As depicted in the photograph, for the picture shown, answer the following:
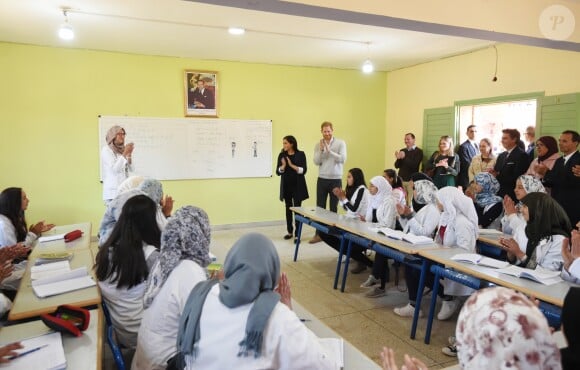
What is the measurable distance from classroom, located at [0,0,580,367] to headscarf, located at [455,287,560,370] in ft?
12.8

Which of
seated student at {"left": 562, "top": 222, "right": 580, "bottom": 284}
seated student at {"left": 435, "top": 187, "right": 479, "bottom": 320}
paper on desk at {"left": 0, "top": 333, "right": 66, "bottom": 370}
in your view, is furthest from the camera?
seated student at {"left": 435, "top": 187, "right": 479, "bottom": 320}

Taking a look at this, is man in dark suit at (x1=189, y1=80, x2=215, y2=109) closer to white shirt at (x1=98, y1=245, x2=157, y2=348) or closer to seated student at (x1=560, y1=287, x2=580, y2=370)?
white shirt at (x1=98, y1=245, x2=157, y2=348)

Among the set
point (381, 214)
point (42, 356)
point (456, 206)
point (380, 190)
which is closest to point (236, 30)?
point (380, 190)

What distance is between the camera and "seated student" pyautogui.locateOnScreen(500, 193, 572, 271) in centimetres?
263

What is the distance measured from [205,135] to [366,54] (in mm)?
2795

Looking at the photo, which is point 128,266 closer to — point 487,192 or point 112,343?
point 112,343

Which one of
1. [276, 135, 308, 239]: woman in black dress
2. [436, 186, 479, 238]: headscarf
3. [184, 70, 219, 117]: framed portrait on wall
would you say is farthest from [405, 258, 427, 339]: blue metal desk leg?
[184, 70, 219, 117]: framed portrait on wall

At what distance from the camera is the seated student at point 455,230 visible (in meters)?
3.30

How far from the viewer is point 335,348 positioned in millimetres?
1661

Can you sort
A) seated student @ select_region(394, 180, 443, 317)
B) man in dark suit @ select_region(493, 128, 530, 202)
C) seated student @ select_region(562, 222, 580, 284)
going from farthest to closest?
man in dark suit @ select_region(493, 128, 530, 202) → seated student @ select_region(394, 180, 443, 317) → seated student @ select_region(562, 222, 580, 284)

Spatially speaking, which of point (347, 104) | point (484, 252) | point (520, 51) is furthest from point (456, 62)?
point (484, 252)

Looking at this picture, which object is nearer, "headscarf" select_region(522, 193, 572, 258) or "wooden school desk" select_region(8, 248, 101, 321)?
"wooden school desk" select_region(8, 248, 101, 321)

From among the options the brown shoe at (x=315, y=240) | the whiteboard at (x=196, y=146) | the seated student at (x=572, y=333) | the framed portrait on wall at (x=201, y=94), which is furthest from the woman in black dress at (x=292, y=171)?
the seated student at (x=572, y=333)

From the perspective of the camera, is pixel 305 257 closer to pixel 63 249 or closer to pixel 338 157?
pixel 338 157
